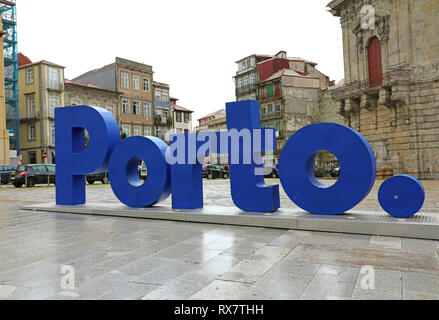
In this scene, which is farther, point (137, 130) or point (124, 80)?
point (137, 130)

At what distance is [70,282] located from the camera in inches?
142

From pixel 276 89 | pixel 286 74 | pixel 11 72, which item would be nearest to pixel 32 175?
pixel 11 72

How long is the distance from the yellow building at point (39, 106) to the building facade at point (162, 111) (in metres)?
12.0

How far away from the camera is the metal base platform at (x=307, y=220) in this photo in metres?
5.48

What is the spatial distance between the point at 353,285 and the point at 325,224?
2.76 meters

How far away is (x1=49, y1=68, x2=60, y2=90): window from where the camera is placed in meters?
35.0

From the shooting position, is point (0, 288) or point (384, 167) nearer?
point (0, 288)

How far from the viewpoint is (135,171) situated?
346 inches

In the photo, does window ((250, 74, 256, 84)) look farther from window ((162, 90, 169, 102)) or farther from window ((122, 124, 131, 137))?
window ((122, 124, 131, 137))

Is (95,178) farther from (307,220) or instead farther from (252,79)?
(252,79)

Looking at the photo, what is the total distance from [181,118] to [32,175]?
2869cm

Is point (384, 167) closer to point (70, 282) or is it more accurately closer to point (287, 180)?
point (287, 180)

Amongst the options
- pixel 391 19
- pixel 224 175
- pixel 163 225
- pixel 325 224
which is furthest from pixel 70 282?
pixel 224 175

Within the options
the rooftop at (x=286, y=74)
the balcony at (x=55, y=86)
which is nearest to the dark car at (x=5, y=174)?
the balcony at (x=55, y=86)
